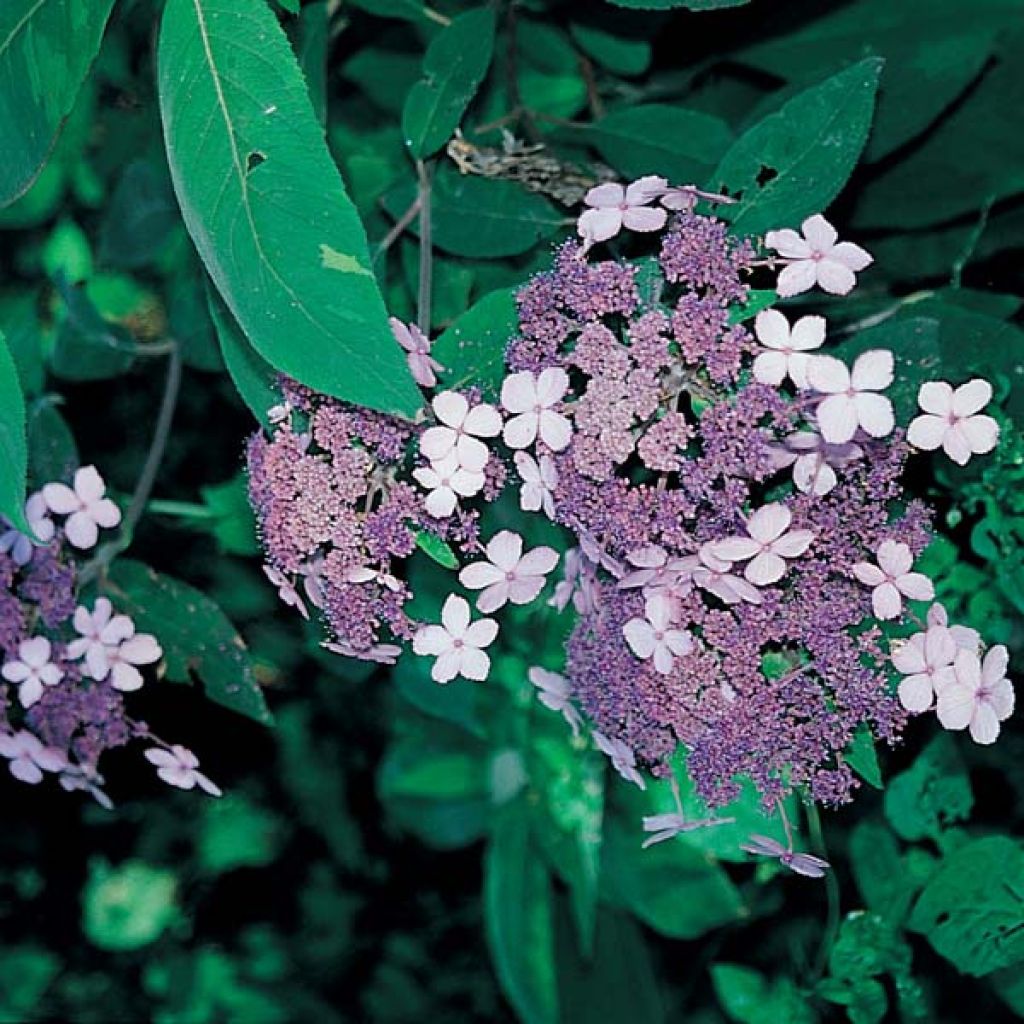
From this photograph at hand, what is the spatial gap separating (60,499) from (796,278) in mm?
404

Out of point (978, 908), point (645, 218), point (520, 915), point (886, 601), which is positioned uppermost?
point (645, 218)

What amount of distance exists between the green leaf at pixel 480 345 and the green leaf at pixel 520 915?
590 millimetres

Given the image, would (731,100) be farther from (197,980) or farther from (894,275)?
(197,980)

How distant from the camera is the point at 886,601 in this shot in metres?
0.55

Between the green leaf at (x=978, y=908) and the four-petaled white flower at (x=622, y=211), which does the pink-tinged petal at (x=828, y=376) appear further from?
the green leaf at (x=978, y=908)

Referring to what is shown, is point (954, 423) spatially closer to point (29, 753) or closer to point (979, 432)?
point (979, 432)

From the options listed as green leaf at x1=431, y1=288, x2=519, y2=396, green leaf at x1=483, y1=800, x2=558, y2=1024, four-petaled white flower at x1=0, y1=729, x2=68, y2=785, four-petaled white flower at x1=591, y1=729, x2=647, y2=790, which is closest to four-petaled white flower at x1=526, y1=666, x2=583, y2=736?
four-petaled white flower at x1=591, y1=729, x2=647, y2=790

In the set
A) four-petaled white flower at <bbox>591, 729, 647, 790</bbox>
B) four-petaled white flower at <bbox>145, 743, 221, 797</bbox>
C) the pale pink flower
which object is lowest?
four-petaled white flower at <bbox>145, 743, 221, 797</bbox>

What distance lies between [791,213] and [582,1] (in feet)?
0.99

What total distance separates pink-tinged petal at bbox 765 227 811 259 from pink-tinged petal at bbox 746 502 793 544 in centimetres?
10

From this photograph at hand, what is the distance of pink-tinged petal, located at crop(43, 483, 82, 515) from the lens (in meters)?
0.75

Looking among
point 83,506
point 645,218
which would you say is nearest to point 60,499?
point 83,506

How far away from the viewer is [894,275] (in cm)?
81

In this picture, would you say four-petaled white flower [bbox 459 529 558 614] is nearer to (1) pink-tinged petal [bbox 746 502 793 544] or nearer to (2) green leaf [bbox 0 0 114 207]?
(1) pink-tinged petal [bbox 746 502 793 544]
